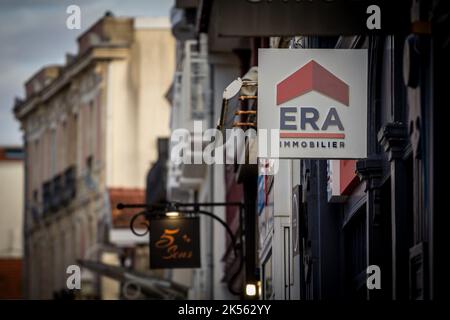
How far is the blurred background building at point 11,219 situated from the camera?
9194cm

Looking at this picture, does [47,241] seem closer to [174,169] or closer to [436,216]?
[174,169]

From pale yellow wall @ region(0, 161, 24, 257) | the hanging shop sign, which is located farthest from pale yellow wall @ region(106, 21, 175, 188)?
the hanging shop sign

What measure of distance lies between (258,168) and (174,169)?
15776mm

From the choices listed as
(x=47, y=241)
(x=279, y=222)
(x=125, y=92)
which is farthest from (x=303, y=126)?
(x=47, y=241)

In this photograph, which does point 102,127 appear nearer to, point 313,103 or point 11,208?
point 11,208

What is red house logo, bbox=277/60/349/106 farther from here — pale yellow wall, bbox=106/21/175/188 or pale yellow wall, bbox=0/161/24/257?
pale yellow wall, bbox=0/161/24/257

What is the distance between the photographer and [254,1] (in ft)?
51.4

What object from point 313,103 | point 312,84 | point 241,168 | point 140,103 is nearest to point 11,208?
point 140,103

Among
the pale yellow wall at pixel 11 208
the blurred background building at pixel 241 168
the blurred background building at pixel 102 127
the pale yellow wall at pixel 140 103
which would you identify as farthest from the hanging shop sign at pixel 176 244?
the pale yellow wall at pixel 11 208

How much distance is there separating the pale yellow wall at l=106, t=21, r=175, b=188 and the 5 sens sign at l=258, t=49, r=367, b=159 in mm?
46473

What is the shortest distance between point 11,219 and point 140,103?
30.7 metres

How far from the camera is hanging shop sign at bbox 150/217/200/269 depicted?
2819 cm

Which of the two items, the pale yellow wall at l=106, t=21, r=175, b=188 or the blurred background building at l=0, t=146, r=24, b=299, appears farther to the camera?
the blurred background building at l=0, t=146, r=24, b=299

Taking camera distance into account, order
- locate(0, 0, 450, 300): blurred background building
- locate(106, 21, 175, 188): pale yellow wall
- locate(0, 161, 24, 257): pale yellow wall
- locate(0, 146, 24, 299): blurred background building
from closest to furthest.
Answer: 1. locate(0, 0, 450, 300): blurred background building
2. locate(106, 21, 175, 188): pale yellow wall
3. locate(0, 146, 24, 299): blurred background building
4. locate(0, 161, 24, 257): pale yellow wall
